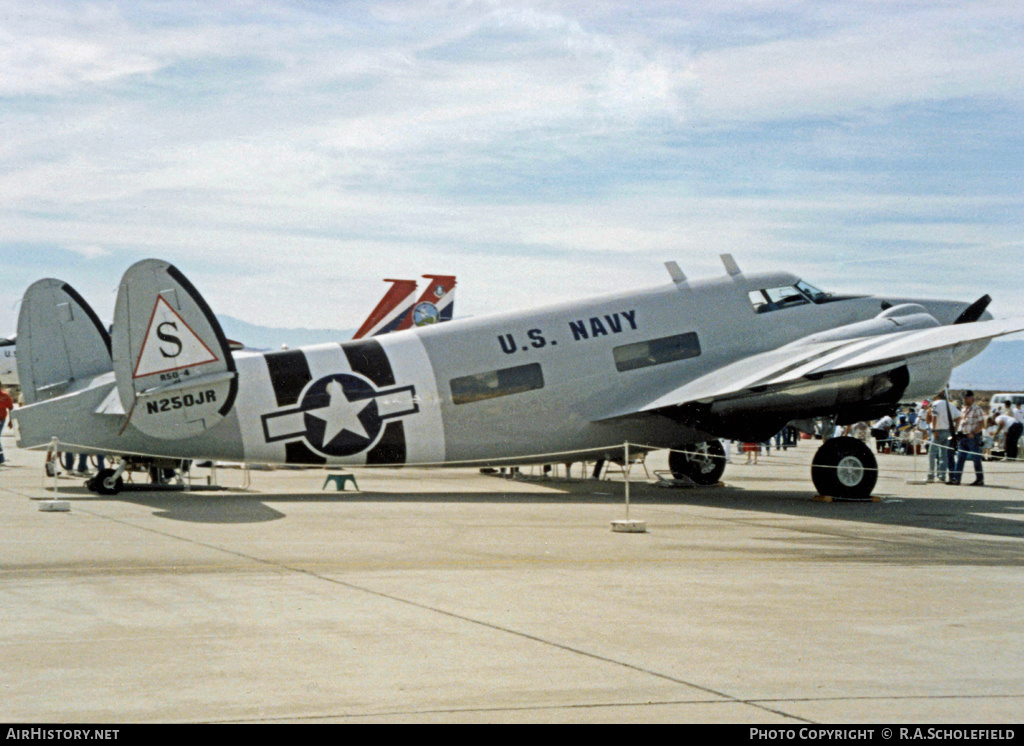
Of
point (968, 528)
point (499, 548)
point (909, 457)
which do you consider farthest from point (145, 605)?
point (909, 457)

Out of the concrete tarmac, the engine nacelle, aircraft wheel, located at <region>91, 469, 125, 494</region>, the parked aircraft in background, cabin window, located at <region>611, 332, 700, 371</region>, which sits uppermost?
the parked aircraft in background

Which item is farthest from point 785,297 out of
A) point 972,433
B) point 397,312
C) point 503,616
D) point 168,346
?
point 397,312

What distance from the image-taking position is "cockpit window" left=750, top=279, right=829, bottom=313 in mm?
22078

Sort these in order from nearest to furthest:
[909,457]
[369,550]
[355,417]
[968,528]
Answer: [369,550], [968,528], [355,417], [909,457]

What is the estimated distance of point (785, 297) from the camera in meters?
22.2

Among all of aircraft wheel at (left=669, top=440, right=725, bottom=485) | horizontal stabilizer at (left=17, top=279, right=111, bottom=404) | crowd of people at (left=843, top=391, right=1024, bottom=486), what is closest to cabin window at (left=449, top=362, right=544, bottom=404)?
aircraft wheel at (left=669, top=440, right=725, bottom=485)

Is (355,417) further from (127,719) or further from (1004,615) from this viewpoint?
(127,719)

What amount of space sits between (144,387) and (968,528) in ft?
43.7

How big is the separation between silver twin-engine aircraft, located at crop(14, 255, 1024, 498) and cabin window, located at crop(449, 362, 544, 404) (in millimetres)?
26

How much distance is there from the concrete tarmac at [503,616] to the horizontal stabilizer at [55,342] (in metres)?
3.99

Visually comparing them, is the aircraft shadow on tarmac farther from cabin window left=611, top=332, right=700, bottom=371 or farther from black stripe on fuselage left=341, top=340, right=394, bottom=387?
cabin window left=611, top=332, right=700, bottom=371

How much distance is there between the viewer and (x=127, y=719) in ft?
19.8

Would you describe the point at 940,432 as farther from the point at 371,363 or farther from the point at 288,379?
the point at 288,379

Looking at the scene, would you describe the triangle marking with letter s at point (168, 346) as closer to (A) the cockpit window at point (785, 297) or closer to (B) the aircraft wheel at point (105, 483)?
(B) the aircraft wheel at point (105, 483)
